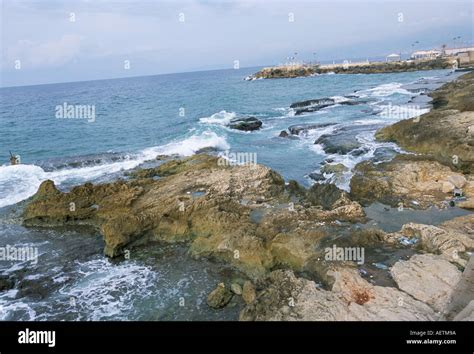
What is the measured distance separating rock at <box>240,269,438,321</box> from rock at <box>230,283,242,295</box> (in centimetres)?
102

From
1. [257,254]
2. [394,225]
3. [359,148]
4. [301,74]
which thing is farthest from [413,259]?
[301,74]

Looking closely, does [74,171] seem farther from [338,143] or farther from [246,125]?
[338,143]

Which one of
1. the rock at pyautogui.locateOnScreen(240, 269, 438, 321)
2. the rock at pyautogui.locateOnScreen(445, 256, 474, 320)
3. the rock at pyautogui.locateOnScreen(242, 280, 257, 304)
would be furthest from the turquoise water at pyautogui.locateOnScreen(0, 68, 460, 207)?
the rock at pyautogui.locateOnScreen(242, 280, 257, 304)

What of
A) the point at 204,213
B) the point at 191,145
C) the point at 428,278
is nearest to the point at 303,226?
the point at 204,213

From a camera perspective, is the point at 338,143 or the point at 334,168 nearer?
the point at 334,168

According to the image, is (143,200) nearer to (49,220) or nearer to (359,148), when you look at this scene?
(49,220)

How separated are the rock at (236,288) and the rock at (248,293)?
0.82ft

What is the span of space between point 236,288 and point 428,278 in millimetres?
5943

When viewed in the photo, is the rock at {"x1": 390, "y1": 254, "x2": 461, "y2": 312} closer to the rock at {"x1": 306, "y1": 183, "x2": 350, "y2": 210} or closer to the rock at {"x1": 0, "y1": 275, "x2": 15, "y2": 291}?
the rock at {"x1": 306, "y1": 183, "x2": 350, "y2": 210}

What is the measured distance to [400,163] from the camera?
69.8 feet

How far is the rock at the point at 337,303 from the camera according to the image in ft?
31.2

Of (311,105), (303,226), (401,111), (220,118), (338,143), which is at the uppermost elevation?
(311,105)

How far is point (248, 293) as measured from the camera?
11711mm

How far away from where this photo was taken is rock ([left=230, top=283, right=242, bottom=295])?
12.2m
